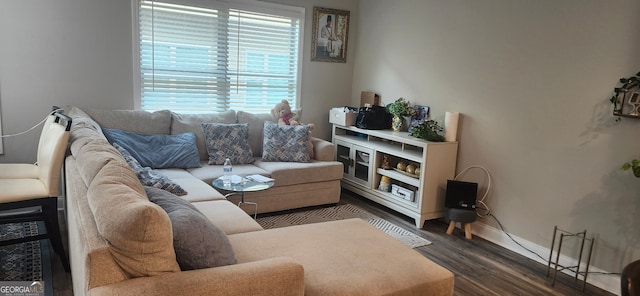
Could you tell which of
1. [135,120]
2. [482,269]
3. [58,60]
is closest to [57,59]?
[58,60]

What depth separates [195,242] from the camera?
1.49 metres

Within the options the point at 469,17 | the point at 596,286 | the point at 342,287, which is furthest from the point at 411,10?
the point at 342,287

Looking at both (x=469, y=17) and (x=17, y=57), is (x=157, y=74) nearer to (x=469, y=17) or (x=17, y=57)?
(x=17, y=57)

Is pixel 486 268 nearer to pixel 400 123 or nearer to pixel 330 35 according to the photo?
pixel 400 123

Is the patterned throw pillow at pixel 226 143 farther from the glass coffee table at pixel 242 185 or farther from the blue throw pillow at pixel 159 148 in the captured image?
the glass coffee table at pixel 242 185

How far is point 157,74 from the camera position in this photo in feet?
13.4

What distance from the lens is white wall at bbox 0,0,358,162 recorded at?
11.3ft

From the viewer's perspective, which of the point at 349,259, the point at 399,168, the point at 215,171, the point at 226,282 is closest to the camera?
the point at 226,282

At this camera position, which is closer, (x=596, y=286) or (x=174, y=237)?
(x=174, y=237)

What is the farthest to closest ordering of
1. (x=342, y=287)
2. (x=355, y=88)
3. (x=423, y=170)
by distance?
(x=355, y=88)
(x=423, y=170)
(x=342, y=287)

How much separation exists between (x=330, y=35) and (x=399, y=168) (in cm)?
186

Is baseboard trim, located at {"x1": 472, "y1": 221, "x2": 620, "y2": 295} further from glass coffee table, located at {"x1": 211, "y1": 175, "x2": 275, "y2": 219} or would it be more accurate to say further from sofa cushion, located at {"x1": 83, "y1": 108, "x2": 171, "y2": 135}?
sofa cushion, located at {"x1": 83, "y1": 108, "x2": 171, "y2": 135}

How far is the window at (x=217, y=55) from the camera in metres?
4.03

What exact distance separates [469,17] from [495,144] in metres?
1.15
